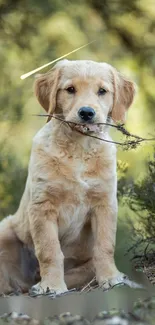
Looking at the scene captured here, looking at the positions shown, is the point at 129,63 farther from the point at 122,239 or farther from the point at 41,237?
the point at 41,237

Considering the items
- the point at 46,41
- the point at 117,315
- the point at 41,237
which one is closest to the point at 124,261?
the point at 41,237

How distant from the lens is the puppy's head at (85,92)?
4023mm

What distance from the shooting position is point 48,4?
6.99 m

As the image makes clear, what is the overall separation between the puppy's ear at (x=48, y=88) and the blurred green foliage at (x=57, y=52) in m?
2.05

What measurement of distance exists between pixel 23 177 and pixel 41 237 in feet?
7.91

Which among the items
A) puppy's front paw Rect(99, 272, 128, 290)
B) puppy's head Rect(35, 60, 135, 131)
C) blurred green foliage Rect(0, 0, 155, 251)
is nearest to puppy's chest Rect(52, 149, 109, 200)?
puppy's head Rect(35, 60, 135, 131)

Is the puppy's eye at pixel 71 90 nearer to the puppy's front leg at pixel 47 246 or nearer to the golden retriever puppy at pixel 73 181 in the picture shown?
the golden retriever puppy at pixel 73 181

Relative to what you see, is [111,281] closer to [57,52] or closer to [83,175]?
[83,175]

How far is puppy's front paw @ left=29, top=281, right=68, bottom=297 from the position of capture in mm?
4004

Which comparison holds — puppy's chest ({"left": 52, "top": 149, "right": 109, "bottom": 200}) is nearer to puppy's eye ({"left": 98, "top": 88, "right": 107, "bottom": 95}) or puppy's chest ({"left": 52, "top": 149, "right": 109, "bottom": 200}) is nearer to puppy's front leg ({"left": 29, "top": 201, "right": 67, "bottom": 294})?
puppy's front leg ({"left": 29, "top": 201, "right": 67, "bottom": 294})

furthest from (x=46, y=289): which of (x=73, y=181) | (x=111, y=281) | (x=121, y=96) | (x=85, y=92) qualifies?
(x=121, y=96)

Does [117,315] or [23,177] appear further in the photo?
[23,177]

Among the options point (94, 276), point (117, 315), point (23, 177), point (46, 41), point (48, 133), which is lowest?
point (117, 315)

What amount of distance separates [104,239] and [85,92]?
Result: 0.81 m
